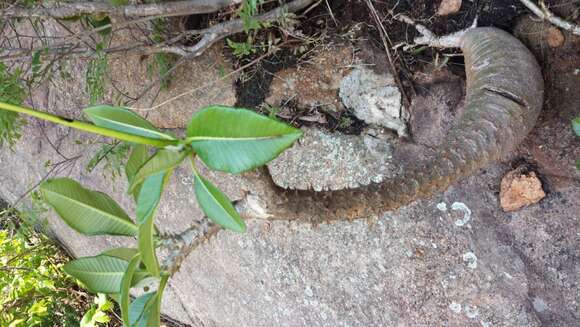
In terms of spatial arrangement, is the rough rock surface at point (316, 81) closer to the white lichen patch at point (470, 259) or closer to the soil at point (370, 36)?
the soil at point (370, 36)

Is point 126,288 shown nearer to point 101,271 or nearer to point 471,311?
point 101,271

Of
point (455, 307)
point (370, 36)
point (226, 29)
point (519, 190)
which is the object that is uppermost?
point (226, 29)

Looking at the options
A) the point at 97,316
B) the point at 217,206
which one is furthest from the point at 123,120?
the point at 97,316

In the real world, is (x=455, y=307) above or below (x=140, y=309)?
below

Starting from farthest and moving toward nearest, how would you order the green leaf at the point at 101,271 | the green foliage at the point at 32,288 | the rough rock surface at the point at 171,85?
the green foliage at the point at 32,288
the rough rock surface at the point at 171,85
the green leaf at the point at 101,271

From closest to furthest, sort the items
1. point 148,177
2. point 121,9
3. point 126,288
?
point 148,177
point 126,288
point 121,9

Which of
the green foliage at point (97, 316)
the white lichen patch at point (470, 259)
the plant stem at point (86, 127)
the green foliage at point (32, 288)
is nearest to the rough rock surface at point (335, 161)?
the white lichen patch at point (470, 259)

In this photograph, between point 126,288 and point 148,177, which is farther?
point 126,288
